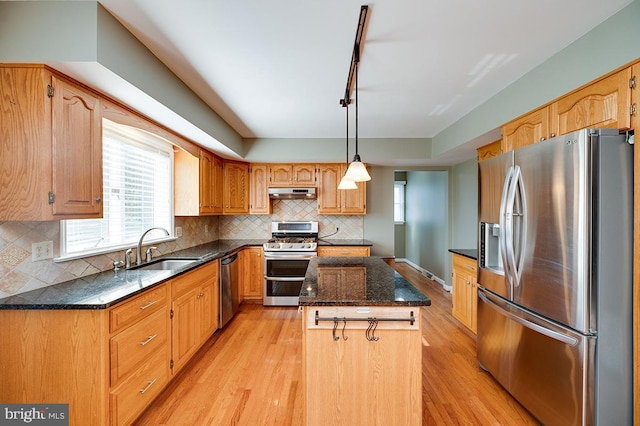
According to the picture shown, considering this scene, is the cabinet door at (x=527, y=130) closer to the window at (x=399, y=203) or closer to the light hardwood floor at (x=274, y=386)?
the light hardwood floor at (x=274, y=386)

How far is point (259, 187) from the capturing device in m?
4.29

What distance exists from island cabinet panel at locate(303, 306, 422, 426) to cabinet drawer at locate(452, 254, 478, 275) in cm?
164

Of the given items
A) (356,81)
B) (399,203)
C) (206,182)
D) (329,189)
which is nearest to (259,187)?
(206,182)

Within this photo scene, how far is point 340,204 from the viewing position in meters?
4.29

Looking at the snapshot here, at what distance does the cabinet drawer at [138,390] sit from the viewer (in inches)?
59.6

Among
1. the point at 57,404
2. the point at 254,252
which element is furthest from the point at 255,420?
the point at 254,252

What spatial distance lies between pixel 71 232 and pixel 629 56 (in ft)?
12.0

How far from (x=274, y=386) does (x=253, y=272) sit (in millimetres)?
2039

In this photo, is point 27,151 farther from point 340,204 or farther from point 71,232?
point 340,204

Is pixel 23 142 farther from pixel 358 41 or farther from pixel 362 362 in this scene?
pixel 362 362

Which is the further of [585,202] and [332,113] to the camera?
[332,113]

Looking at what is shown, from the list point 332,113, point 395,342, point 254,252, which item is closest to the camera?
point 395,342

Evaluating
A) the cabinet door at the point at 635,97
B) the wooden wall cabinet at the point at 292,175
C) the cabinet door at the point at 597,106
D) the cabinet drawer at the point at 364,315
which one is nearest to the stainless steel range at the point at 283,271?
the wooden wall cabinet at the point at 292,175

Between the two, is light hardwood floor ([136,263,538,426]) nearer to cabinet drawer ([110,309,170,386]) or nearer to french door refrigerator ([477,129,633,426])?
french door refrigerator ([477,129,633,426])
